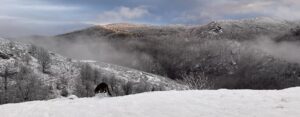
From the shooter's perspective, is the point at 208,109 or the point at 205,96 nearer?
the point at 208,109

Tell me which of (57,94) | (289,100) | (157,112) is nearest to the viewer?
(157,112)

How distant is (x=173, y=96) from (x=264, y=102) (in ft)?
14.7

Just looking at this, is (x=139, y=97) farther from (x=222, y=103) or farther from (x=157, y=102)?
(x=222, y=103)

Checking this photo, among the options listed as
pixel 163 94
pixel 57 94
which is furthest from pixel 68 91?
pixel 163 94

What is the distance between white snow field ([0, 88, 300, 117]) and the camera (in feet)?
63.8

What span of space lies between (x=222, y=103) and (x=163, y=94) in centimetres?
354

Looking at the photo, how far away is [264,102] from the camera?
2083cm

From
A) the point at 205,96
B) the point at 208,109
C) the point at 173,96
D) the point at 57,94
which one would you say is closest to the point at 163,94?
the point at 173,96

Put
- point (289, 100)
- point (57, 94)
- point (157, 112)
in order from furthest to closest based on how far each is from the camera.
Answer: point (57, 94) → point (289, 100) → point (157, 112)

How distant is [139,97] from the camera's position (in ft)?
74.1

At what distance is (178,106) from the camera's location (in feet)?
67.0

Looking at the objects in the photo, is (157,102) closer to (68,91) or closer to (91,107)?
(91,107)

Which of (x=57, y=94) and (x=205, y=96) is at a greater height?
(x=205, y=96)

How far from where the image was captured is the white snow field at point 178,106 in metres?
19.4
